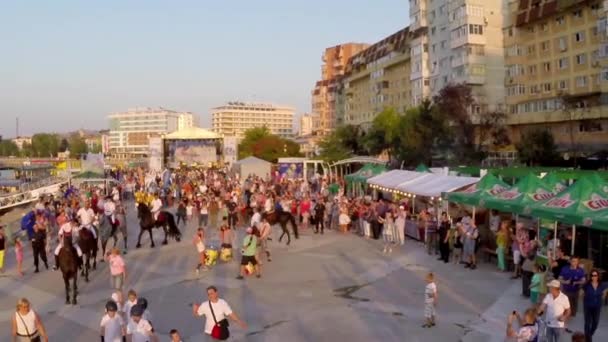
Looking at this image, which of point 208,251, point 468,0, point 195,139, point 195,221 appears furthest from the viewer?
point 195,139

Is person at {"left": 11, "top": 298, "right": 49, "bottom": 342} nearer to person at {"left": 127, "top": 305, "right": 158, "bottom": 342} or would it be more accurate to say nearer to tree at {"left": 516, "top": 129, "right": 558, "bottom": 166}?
person at {"left": 127, "top": 305, "right": 158, "bottom": 342}

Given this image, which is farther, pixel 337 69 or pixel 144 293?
pixel 337 69

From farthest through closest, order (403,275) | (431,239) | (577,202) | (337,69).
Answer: (337,69) → (431,239) → (403,275) → (577,202)

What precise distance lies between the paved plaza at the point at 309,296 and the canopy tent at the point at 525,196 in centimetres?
179

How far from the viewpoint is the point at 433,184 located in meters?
23.8

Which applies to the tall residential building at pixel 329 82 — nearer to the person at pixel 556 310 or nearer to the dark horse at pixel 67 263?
the dark horse at pixel 67 263

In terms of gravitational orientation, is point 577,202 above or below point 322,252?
above

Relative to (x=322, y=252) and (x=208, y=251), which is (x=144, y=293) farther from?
(x=322, y=252)

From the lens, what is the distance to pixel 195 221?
32125 mm

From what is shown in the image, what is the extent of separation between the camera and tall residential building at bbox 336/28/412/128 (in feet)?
254

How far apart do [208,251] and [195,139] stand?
190 feet

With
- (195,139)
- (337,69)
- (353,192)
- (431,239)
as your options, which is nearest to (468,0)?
(353,192)

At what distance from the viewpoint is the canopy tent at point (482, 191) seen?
62.1 feet

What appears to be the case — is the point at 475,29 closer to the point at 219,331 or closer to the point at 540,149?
the point at 540,149
